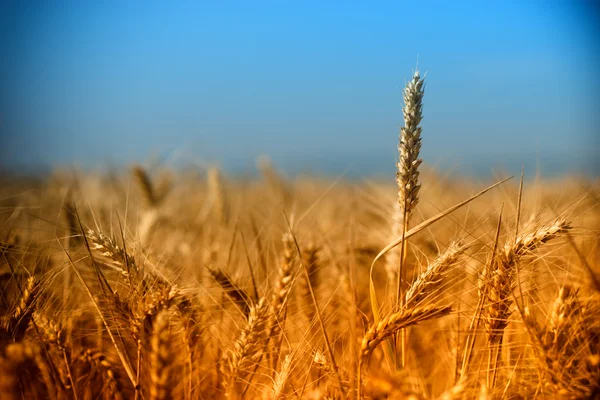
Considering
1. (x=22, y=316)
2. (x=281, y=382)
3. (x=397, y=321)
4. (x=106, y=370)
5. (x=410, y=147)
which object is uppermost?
(x=410, y=147)

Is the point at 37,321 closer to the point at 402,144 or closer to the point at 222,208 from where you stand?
the point at 402,144

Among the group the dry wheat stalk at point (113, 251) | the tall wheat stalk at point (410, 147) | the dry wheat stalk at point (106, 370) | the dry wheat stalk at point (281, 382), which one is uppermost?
the tall wheat stalk at point (410, 147)

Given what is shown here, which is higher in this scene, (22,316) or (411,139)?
(411,139)

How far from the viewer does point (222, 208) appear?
3.48m

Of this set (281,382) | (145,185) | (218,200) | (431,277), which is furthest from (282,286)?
(145,185)

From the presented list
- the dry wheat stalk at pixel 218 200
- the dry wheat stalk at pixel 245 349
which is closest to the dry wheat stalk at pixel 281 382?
the dry wheat stalk at pixel 245 349

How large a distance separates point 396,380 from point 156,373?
51 cm

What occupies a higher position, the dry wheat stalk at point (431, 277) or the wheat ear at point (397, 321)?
the dry wheat stalk at point (431, 277)

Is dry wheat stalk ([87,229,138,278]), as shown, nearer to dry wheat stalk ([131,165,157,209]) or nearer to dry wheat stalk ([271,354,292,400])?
→ dry wheat stalk ([271,354,292,400])

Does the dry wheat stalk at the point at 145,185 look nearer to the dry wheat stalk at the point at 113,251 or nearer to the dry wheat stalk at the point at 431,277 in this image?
the dry wheat stalk at the point at 113,251

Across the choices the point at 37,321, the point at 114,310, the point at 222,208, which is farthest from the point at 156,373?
the point at 222,208

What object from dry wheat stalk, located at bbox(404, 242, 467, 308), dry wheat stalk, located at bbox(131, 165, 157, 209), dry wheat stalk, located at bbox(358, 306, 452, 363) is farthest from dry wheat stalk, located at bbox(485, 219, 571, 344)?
dry wheat stalk, located at bbox(131, 165, 157, 209)

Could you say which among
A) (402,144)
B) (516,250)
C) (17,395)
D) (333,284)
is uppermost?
(402,144)

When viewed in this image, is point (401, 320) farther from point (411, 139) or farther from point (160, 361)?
point (160, 361)
